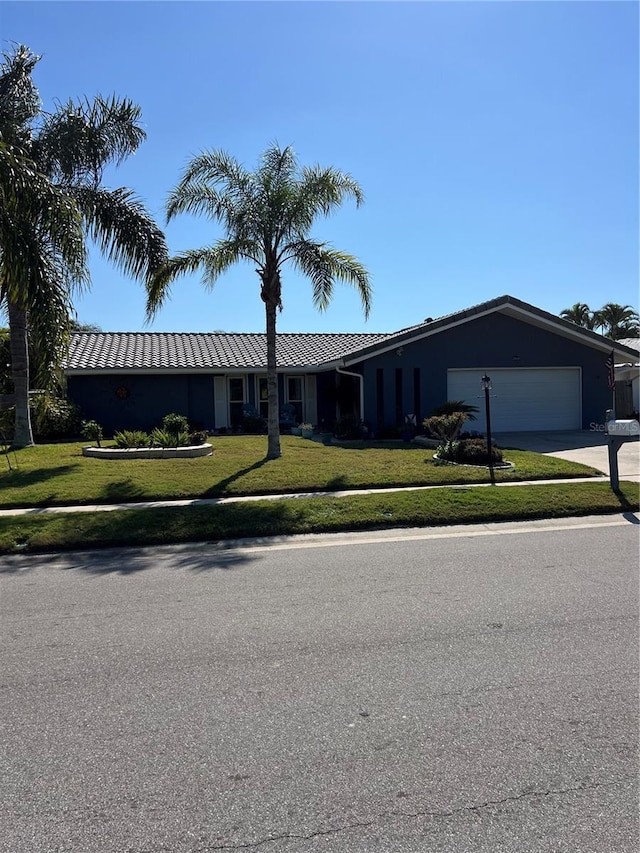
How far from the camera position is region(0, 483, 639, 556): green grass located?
782 centimetres

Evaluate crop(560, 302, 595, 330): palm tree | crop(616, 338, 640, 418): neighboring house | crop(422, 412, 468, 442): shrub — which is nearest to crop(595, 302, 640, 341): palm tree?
crop(560, 302, 595, 330): palm tree

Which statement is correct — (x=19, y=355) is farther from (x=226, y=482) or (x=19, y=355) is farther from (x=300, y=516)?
(x=300, y=516)

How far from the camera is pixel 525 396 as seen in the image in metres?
20.9

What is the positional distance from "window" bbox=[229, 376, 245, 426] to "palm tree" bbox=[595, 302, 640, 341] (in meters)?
32.9

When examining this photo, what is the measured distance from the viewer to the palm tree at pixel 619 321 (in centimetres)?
4562

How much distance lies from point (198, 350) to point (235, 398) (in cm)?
249

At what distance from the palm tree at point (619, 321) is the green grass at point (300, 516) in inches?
1568

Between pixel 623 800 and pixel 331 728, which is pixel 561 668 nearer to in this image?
pixel 623 800

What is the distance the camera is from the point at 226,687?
381 centimetres

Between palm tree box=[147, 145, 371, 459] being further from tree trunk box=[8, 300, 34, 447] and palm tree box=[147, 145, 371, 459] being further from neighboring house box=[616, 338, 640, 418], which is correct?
neighboring house box=[616, 338, 640, 418]

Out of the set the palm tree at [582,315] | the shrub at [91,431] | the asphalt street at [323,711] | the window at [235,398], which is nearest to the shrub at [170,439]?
the shrub at [91,431]

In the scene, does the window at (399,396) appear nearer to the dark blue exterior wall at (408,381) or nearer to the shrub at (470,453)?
the dark blue exterior wall at (408,381)

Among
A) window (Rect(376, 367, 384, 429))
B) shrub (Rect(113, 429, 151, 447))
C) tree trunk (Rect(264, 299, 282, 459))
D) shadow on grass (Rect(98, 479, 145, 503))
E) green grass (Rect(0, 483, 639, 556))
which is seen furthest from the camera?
window (Rect(376, 367, 384, 429))

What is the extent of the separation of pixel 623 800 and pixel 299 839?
1.39 meters
